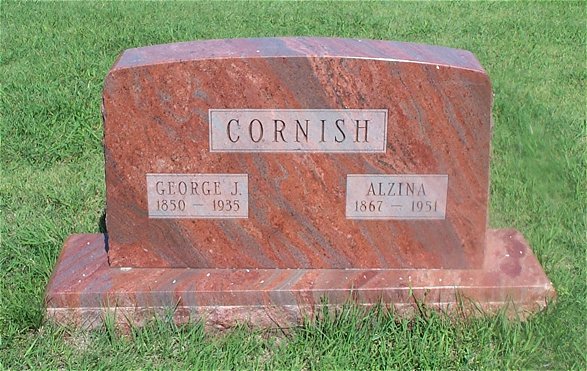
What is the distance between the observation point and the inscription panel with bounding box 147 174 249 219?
318cm

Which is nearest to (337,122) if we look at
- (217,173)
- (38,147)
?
(217,173)

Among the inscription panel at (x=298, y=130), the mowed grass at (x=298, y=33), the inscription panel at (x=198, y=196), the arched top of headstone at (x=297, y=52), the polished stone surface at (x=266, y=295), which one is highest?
the arched top of headstone at (x=297, y=52)

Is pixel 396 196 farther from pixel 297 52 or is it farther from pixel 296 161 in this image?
pixel 297 52

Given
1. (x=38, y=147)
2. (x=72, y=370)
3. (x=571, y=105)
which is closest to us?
(x=72, y=370)

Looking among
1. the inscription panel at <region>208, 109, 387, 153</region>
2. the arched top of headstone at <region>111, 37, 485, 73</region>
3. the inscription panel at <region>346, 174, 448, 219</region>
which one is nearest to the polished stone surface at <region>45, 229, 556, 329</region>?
the inscription panel at <region>346, 174, 448, 219</region>

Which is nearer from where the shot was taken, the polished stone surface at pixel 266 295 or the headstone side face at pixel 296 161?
the headstone side face at pixel 296 161

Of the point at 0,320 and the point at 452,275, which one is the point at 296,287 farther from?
the point at 0,320

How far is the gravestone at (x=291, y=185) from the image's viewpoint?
304 centimetres

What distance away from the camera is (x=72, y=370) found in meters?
2.90

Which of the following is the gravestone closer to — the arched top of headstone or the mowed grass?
the arched top of headstone

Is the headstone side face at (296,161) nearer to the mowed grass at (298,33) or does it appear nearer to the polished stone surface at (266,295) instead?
A: the polished stone surface at (266,295)

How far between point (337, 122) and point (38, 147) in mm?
2752

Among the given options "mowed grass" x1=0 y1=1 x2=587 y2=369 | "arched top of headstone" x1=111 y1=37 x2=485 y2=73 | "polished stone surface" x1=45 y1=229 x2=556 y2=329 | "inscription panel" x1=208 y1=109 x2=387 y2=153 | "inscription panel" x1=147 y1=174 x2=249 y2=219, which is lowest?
"mowed grass" x1=0 y1=1 x2=587 y2=369

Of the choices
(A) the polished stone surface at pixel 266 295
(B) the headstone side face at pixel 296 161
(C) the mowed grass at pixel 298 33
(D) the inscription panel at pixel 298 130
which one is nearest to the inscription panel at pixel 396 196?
(B) the headstone side face at pixel 296 161
